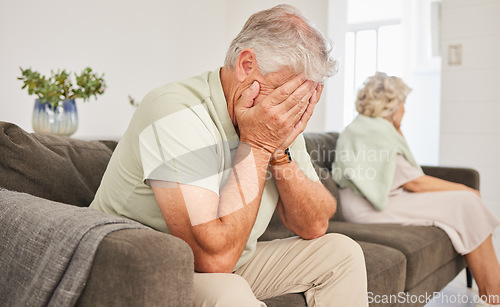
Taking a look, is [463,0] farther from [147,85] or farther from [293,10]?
[293,10]

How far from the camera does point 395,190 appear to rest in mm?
2721

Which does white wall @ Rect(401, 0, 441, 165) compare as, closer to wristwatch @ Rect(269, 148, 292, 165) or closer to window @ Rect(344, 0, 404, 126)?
window @ Rect(344, 0, 404, 126)

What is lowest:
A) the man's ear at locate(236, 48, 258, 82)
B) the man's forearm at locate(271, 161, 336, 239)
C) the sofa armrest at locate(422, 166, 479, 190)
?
the sofa armrest at locate(422, 166, 479, 190)

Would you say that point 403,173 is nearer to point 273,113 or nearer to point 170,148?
point 273,113

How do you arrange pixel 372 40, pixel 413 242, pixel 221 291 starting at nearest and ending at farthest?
pixel 221 291, pixel 413 242, pixel 372 40

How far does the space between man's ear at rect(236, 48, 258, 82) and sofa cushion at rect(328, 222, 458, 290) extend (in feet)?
3.83

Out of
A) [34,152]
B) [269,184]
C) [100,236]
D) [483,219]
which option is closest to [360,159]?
[483,219]

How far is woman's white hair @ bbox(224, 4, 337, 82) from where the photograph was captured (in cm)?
117

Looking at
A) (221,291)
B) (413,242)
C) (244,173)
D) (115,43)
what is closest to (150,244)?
(221,291)

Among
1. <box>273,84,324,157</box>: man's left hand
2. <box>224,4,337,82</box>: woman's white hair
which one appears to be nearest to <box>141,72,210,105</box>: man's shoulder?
<box>224,4,337,82</box>: woman's white hair

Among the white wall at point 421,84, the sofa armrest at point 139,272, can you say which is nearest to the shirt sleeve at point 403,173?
the sofa armrest at point 139,272

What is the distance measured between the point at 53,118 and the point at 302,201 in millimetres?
1693

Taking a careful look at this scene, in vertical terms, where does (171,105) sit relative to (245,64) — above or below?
below

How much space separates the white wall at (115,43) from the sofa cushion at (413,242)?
1748 millimetres
